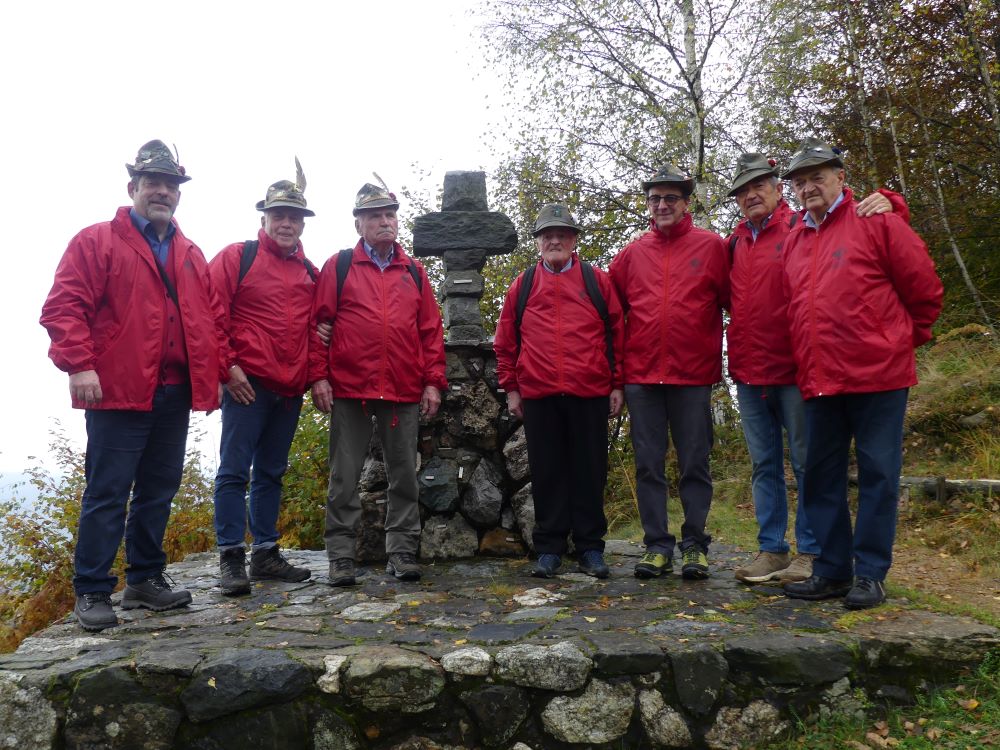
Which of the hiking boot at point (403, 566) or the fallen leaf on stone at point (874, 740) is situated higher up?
the hiking boot at point (403, 566)

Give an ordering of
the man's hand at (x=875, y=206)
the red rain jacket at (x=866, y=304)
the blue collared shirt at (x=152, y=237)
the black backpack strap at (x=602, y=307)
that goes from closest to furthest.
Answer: the red rain jacket at (x=866, y=304)
the man's hand at (x=875, y=206)
the blue collared shirt at (x=152, y=237)
the black backpack strap at (x=602, y=307)

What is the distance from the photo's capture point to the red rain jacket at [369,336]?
445 centimetres

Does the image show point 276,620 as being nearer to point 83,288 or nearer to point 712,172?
point 83,288

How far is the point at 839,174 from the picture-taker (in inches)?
147

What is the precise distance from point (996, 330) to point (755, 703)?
24.8ft

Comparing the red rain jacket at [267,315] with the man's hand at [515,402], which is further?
the man's hand at [515,402]

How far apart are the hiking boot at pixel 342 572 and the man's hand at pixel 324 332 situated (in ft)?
4.30

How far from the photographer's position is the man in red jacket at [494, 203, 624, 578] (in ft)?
14.4

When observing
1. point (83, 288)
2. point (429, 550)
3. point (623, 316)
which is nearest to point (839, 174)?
point (623, 316)

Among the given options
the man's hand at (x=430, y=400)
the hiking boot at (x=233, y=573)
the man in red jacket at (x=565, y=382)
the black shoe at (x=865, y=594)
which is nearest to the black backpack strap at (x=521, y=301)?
the man in red jacket at (x=565, y=382)

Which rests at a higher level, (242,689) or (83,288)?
(83,288)

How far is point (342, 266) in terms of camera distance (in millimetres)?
4566

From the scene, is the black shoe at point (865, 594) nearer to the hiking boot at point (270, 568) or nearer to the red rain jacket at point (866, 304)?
the red rain jacket at point (866, 304)

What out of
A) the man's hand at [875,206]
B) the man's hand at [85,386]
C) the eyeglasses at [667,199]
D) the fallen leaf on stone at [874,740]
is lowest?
the fallen leaf on stone at [874,740]
